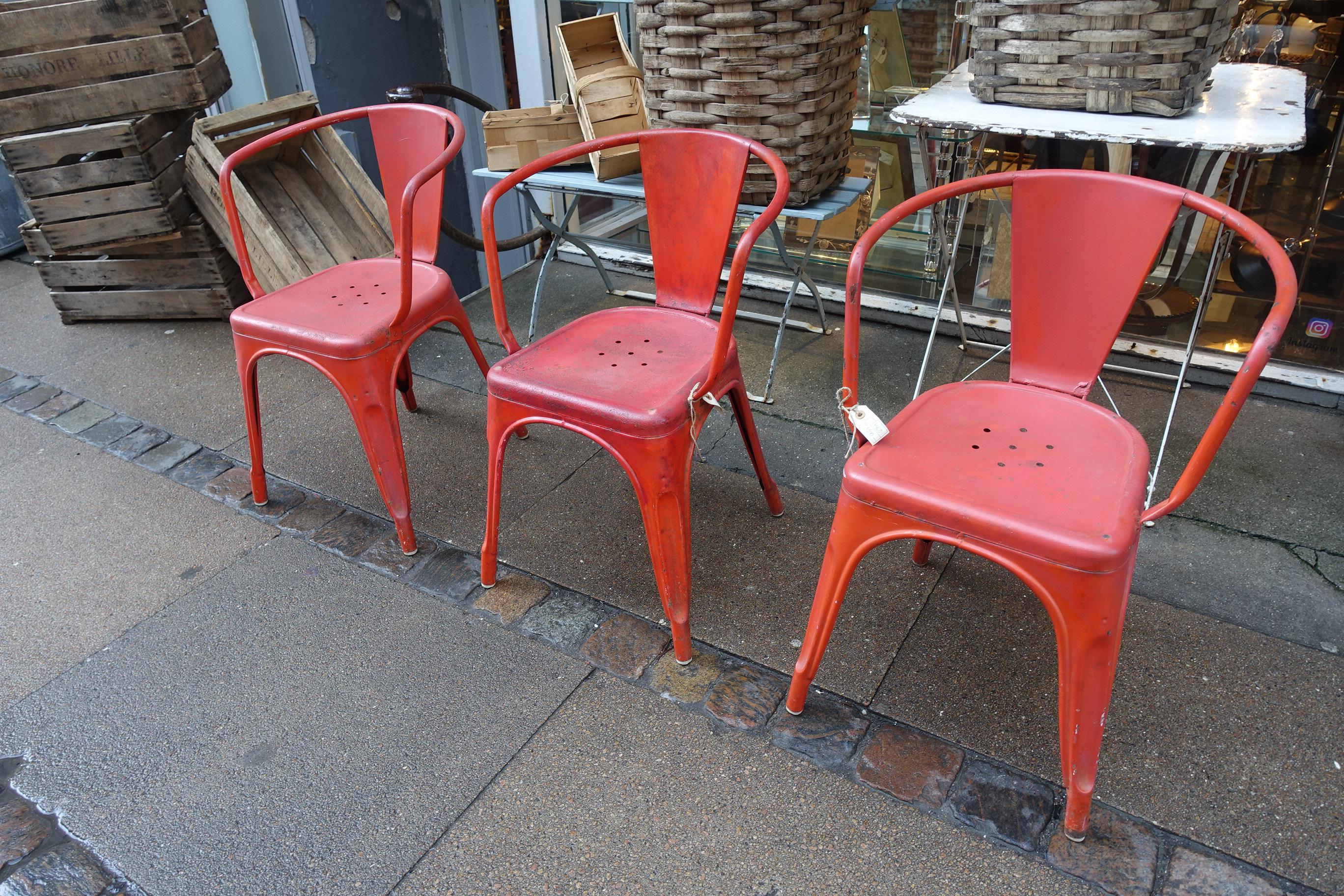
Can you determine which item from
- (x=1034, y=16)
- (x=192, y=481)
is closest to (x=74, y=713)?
(x=192, y=481)

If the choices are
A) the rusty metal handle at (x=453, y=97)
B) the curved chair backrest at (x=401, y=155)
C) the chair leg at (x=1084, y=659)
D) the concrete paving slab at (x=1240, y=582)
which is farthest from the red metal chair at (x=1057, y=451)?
the rusty metal handle at (x=453, y=97)

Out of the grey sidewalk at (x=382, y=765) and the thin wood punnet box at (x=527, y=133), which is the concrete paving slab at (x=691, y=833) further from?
the thin wood punnet box at (x=527, y=133)

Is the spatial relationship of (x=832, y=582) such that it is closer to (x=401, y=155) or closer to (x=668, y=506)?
(x=668, y=506)

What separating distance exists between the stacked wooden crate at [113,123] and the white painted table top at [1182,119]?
9.45 ft

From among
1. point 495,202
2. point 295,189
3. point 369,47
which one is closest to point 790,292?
point 495,202

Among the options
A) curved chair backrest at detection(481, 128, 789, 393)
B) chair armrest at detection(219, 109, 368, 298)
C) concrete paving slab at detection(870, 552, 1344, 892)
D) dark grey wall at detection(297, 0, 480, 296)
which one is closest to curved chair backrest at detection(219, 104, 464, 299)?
chair armrest at detection(219, 109, 368, 298)

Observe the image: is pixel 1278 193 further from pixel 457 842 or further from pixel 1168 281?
pixel 457 842

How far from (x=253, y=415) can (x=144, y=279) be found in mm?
1833

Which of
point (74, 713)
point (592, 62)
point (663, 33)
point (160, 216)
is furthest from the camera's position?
point (160, 216)

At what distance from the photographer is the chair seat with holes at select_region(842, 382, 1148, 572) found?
145 cm

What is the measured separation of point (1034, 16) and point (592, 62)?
1612 millimetres

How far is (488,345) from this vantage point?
11.8 feet

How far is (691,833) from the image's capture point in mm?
1721

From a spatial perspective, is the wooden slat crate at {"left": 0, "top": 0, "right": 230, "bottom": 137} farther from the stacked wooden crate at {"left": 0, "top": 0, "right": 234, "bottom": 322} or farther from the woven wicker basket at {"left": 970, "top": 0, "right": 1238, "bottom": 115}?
the woven wicker basket at {"left": 970, "top": 0, "right": 1238, "bottom": 115}
